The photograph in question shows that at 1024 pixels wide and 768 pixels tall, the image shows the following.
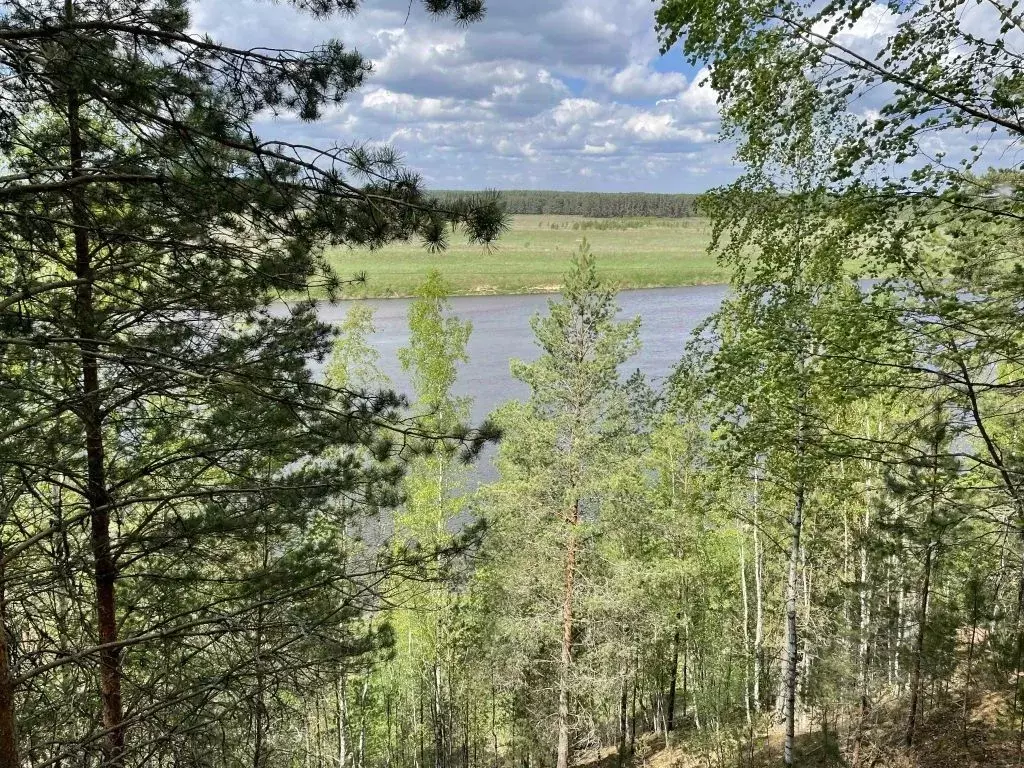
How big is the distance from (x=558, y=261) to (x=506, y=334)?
141 ft

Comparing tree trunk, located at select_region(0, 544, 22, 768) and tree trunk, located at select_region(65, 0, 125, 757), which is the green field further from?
tree trunk, located at select_region(0, 544, 22, 768)

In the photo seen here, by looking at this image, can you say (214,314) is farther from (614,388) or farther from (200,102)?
(614,388)

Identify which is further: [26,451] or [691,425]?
[691,425]

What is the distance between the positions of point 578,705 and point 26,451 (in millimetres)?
9562

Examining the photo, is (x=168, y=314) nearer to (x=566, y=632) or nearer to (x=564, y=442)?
(x=564, y=442)

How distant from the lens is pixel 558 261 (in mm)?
74938

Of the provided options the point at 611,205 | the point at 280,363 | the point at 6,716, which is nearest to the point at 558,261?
the point at 611,205

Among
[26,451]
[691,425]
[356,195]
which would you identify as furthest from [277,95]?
[691,425]

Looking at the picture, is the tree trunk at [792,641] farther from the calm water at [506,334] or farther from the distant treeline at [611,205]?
the distant treeline at [611,205]

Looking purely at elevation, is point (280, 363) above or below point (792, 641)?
above

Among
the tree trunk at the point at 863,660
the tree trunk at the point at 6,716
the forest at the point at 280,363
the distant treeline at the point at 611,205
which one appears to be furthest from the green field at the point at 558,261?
the tree trunk at the point at 6,716

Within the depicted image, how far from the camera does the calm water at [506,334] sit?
2248 cm

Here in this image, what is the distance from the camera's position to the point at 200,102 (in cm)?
283

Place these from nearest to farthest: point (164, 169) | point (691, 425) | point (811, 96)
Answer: point (164, 169)
point (811, 96)
point (691, 425)
